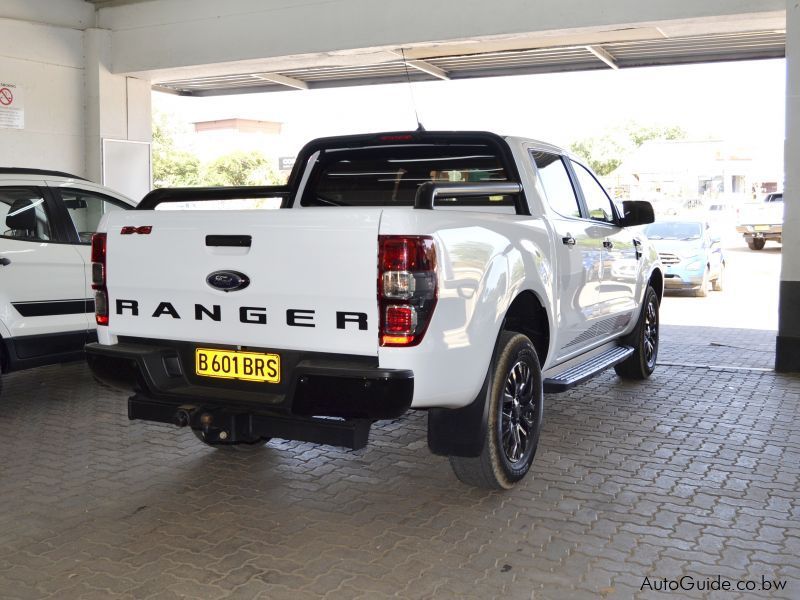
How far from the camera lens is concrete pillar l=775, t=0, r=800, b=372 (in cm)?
766

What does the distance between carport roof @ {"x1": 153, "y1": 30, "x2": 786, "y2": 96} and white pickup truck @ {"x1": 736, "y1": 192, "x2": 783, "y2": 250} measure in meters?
19.0

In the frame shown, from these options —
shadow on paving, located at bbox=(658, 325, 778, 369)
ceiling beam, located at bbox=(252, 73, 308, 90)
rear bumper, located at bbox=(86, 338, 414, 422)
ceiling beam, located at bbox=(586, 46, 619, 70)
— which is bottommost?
shadow on paving, located at bbox=(658, 325, 778, 369)


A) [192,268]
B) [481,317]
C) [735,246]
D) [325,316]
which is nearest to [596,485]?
[481,317]

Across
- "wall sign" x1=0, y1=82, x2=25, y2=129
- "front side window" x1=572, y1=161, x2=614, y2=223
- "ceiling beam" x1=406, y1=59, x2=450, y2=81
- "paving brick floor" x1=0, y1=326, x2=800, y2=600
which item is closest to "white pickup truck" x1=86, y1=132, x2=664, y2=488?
"paving brick floor" x1=0, y1=326, x2=800, y2=600

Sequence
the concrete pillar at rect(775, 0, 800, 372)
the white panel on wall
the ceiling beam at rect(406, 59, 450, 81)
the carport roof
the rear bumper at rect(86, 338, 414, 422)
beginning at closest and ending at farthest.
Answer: the rear bumper at rect(86, 338, 414, 422)
the concrete pillar at rect(775, 0, 800, 372)
the carport roof
the ceiling beam at rect(406, 59, 450, 81)
the white panel on wall

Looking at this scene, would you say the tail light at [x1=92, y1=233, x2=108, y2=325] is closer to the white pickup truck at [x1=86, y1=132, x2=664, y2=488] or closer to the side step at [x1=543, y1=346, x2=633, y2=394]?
the white pickup truck at [x1=86, y1=132, x2=664, y2=488]

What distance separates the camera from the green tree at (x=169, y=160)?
4125 cm

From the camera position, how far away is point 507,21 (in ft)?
30.6

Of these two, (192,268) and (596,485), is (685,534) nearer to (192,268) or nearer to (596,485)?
(596,485)

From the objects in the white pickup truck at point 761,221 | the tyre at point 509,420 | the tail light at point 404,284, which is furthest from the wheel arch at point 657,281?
the white pickup truck at point 761,221

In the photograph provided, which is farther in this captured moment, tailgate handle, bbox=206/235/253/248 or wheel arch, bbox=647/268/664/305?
wheel arch, bbox=647/268/664/305

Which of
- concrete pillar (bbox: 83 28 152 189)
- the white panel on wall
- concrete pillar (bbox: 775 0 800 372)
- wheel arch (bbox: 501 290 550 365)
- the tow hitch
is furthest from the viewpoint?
the white panel on wall

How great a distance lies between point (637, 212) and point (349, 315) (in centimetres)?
365

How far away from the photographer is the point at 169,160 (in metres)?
41.9
